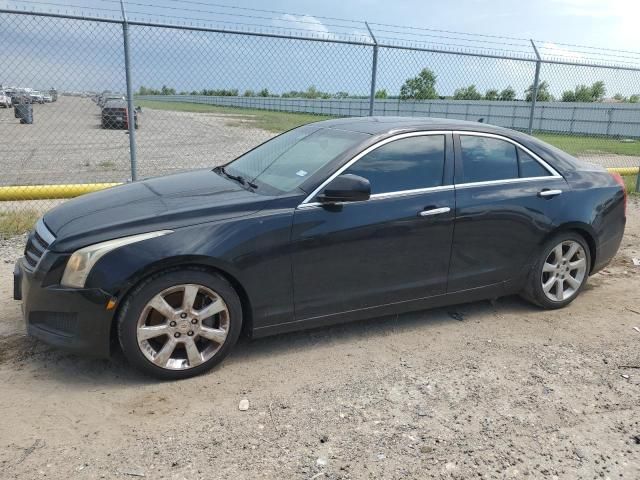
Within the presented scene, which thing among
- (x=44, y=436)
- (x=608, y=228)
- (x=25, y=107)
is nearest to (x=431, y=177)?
(x=608, y=228)

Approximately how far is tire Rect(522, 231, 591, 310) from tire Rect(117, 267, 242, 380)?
8.50 ft

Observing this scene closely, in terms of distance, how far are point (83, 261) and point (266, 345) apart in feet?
4.67

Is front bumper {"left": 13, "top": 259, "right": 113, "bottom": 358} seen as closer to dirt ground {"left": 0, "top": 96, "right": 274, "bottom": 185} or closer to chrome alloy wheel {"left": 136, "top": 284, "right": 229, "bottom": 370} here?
chrome alloy wheel {"left": 136, "top": 284, "right": 229, "bottom": 370}

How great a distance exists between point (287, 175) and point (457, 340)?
1787mm

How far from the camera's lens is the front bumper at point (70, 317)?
315 cm

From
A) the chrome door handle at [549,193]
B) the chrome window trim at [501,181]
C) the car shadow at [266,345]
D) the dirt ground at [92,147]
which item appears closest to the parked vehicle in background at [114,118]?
the dirt ground at [92,147]

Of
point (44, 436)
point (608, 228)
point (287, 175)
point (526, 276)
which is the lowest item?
point (44, 436)

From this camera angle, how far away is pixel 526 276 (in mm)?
4535

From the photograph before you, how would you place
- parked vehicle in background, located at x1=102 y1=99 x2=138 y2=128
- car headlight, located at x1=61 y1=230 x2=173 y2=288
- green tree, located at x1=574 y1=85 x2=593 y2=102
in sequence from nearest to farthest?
car headlight, located at x1=61 y1=230 x2=173 y2=288, green tree, located at x1=574 y1=85 x2=593 y2=102, parked vehicle in background, located at x1=102 y1=99 x2=138 y2=128

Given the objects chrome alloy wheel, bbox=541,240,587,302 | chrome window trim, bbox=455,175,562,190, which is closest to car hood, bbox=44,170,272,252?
chrome window trim, bbox=455,175,562,190

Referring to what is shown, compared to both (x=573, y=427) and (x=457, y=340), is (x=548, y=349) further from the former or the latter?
(x=573, y=427)

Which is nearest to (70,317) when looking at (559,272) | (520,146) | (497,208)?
(497,208)

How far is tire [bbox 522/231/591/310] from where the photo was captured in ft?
14.9

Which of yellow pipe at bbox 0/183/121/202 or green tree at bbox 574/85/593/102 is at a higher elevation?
green tree at bbox 574/85/593/102
